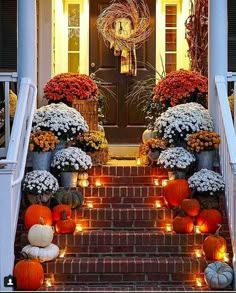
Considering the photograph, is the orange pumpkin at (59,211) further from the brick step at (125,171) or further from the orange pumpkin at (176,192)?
the orange pumpkin at (176,192)

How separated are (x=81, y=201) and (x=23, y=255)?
0.96 meters

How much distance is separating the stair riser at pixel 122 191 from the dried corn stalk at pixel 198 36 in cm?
231

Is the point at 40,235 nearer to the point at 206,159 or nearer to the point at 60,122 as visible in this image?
the point at 60,122

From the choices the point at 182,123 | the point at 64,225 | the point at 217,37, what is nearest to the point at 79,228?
the point at 64,225

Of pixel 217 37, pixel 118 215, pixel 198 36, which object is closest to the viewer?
pixel 118 215

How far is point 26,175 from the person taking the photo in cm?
620

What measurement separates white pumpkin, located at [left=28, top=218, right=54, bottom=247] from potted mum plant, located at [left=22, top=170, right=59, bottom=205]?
1.85 feet

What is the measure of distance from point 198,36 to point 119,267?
393cm

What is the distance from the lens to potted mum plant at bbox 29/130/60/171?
6.37 meters

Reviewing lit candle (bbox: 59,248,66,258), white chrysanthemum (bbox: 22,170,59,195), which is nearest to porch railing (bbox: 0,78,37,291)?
white chrysanthemum (bbox: 22,170,59,195)

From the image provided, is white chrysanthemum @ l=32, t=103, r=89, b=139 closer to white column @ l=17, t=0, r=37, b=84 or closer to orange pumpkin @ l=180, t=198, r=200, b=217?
white column @ l=17, t=0, r=37, b=84

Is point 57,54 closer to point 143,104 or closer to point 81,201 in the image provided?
point 143,104

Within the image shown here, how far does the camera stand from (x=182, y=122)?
6.61 meters

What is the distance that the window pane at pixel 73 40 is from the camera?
29.4 feet
